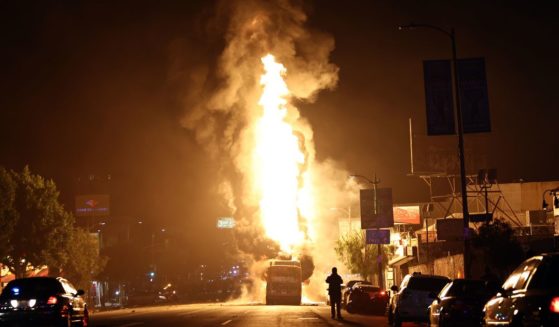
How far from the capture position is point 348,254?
3002 inches

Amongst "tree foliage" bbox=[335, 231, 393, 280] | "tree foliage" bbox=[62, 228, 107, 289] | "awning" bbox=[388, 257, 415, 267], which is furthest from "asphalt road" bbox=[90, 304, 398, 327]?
"tree foliage" bbox=[335, 231, 393, 280]

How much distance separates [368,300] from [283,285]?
21850mm

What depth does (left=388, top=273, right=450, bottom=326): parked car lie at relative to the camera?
83.6ft

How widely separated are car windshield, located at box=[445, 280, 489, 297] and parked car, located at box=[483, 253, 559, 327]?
18.6 feet

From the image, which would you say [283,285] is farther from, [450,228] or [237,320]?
A: [237,320]

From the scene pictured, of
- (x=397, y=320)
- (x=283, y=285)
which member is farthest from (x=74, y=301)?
(x=283, y=285)

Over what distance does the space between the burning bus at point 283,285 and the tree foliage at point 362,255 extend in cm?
1409

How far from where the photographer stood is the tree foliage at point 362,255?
2948 inches

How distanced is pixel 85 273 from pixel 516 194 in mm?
41415

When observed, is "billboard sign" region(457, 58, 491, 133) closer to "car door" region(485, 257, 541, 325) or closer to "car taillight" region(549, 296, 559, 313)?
"car door" region(485, 257, 541, 325)

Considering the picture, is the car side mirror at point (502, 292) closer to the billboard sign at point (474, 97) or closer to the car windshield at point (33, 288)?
the car windshield at point (33, 288)

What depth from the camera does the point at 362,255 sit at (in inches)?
2987

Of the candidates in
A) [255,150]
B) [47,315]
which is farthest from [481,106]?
[255,150]

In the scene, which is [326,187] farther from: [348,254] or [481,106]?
[481,106]
